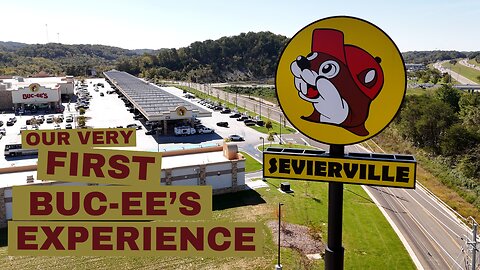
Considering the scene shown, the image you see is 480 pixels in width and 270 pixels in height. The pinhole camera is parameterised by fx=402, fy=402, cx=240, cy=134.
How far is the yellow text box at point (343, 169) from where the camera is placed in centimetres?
1469

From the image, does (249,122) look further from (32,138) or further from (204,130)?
(32,138)

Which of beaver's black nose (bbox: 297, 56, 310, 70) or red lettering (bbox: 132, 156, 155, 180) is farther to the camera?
red lettering (bbox: 132, 156, 155, 180)

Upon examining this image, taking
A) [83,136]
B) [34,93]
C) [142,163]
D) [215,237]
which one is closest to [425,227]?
[215,237]

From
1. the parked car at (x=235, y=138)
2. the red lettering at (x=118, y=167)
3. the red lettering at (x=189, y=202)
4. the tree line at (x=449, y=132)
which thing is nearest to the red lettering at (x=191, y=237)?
the red lettering at (x=189, y=202)

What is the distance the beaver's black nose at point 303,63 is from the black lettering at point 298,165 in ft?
Answer: 11.8

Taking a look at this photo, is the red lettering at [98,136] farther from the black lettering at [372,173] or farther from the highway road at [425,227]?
the highway road at [425,227]

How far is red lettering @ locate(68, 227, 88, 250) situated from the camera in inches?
573

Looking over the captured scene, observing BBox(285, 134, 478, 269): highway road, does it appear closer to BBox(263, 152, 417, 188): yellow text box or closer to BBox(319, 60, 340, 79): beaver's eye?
BBox(263, 152, 417, 188): yellow text box

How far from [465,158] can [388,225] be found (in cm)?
3545

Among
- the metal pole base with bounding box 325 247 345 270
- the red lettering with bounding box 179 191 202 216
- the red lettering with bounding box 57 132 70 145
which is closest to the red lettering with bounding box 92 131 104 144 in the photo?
the red lettering with bounding box 57 132 70 145

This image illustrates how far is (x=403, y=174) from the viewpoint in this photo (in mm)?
14672

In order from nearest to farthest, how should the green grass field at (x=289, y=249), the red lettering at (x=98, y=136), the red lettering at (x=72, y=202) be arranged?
1. the red lettering at (x=72, y=202)
2. the red lettering at (x=98, y=136)
3. the green grass field at (x=289, y=249)

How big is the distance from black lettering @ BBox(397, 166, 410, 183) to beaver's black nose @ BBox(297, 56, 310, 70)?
508 centimetres

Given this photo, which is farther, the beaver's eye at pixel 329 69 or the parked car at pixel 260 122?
the parked car at pixel 260 122
